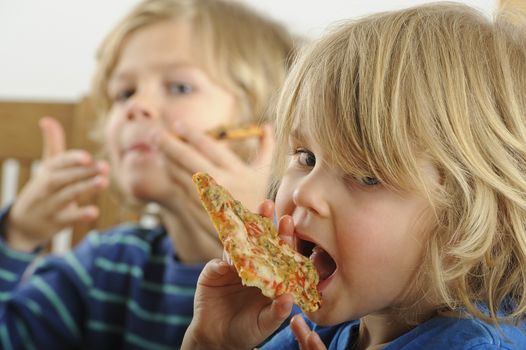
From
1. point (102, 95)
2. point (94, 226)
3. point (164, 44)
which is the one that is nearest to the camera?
point (164, 44)

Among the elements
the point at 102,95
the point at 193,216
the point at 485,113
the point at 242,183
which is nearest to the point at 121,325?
the point at 193,216

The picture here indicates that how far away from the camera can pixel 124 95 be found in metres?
1.55

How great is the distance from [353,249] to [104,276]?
92 centimetres

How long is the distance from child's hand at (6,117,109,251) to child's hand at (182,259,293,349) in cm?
61

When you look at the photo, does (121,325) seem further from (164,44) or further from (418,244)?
(418,244)

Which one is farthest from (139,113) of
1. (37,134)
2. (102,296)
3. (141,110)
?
(37,134)

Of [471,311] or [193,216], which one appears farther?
[193,216]

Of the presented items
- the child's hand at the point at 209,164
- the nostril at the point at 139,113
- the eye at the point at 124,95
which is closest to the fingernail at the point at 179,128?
the child's hand at the point at 209,164

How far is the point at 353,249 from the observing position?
2.38 feet

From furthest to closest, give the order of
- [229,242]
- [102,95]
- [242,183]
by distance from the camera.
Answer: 1. [102,95]
2. [242,183]
3. [229,242]

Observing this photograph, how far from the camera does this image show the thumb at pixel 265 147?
53.8 inches

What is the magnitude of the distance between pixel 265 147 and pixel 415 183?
0.68 m

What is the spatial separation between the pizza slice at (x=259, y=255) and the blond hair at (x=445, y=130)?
103mm

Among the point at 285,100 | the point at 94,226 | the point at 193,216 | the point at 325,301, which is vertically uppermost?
the point at 285,100
